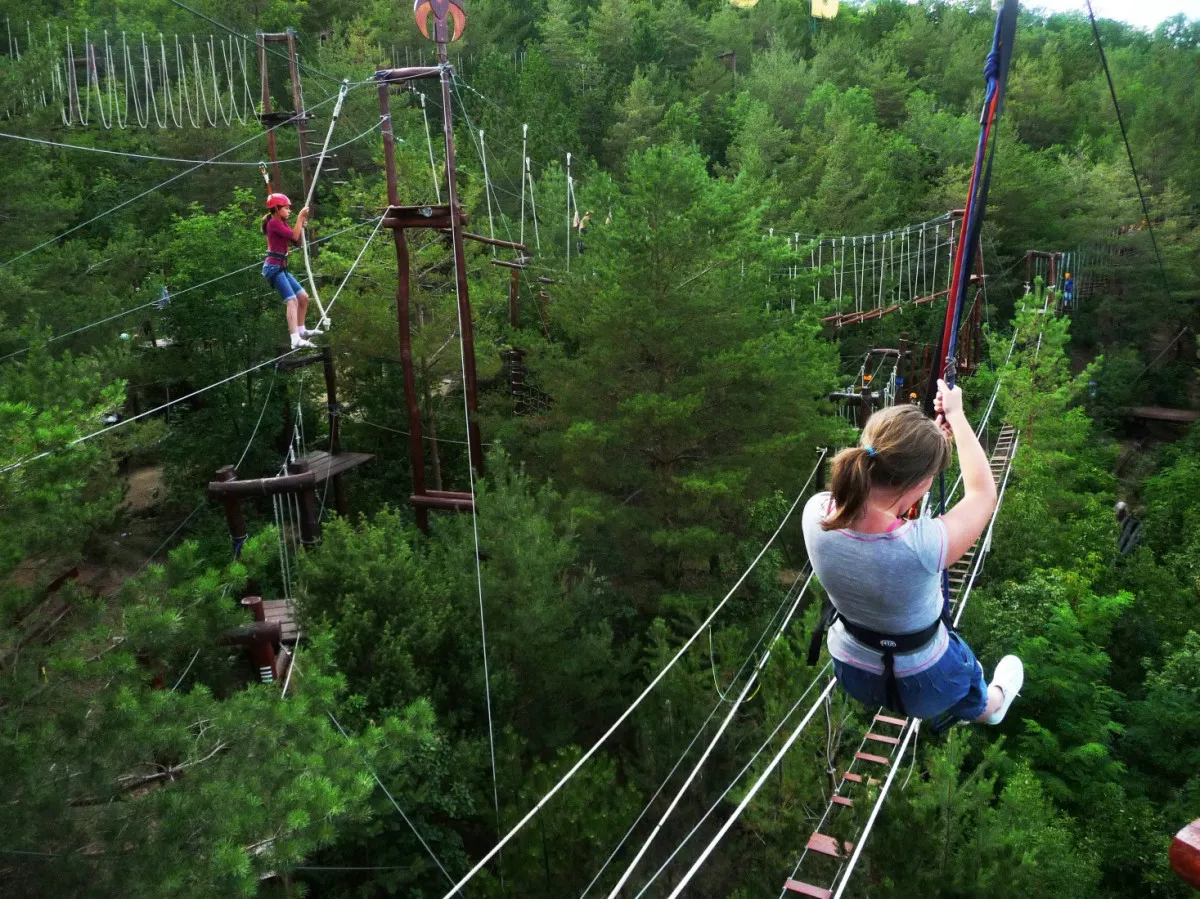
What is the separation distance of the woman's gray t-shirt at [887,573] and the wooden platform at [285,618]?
8.99m

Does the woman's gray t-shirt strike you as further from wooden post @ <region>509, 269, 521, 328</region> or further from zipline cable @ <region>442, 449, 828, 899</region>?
wooden post @ <region>509, 269, 521, 328</region>

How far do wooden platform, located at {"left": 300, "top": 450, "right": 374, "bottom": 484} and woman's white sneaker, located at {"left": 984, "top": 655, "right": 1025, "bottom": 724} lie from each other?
12132 millimetres

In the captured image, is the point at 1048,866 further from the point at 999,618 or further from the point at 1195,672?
the point at 1195,672

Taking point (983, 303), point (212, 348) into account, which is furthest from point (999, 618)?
point (212, 348)

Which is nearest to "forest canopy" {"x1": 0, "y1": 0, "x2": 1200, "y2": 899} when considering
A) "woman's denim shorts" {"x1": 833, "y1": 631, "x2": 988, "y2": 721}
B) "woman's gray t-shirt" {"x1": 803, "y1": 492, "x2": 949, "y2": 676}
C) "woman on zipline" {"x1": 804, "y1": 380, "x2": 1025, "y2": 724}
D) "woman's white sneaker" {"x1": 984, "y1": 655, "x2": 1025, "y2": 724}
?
"woman's white sneaker" {"x1": 984, "y1": 655, "x2": 1025, "y2": 724}

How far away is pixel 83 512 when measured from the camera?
19.0ft

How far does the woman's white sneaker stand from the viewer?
9.47ft

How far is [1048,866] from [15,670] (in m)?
11.1

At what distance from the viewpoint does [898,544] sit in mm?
2172

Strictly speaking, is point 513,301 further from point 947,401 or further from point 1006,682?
point 947,401

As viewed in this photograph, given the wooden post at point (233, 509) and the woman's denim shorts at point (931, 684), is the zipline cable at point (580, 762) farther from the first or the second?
the wooden post at point (233, 509)

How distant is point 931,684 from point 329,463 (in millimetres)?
13550

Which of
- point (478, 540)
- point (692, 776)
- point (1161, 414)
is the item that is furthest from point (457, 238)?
point (1161, 414)

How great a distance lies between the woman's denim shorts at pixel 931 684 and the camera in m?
2.53
